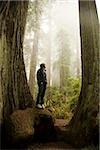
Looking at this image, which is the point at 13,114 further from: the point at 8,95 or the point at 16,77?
the point at 16,77

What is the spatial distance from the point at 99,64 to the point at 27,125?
259cm

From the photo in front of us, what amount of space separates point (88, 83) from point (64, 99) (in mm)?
7178

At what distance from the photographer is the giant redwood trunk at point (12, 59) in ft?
26.0

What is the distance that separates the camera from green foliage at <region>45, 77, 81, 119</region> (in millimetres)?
12016

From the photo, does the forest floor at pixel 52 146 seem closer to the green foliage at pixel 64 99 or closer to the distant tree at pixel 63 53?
the green foliage at pixel 64 99

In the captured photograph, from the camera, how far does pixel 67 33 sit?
20.2 meters

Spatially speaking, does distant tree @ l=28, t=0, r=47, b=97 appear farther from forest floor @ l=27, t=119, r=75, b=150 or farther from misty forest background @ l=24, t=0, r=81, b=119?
forest floor @ l=27, t=119, r=75, b=150

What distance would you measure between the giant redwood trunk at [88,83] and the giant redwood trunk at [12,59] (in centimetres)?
182

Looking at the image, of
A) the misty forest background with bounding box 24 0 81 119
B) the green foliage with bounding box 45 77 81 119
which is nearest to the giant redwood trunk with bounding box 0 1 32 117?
the green foliage with bounding box 45 77 81 119

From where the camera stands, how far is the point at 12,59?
830 cm

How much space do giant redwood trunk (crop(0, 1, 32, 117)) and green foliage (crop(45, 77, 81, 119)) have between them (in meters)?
3.79

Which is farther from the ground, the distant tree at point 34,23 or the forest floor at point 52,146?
the distant tree at point 34,23

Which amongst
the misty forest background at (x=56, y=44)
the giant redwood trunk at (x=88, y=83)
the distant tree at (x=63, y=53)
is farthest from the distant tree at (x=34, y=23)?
the giant redwood trunk at (x=88, y=83)

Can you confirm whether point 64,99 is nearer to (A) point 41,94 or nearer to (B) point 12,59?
(A) point 41,94
